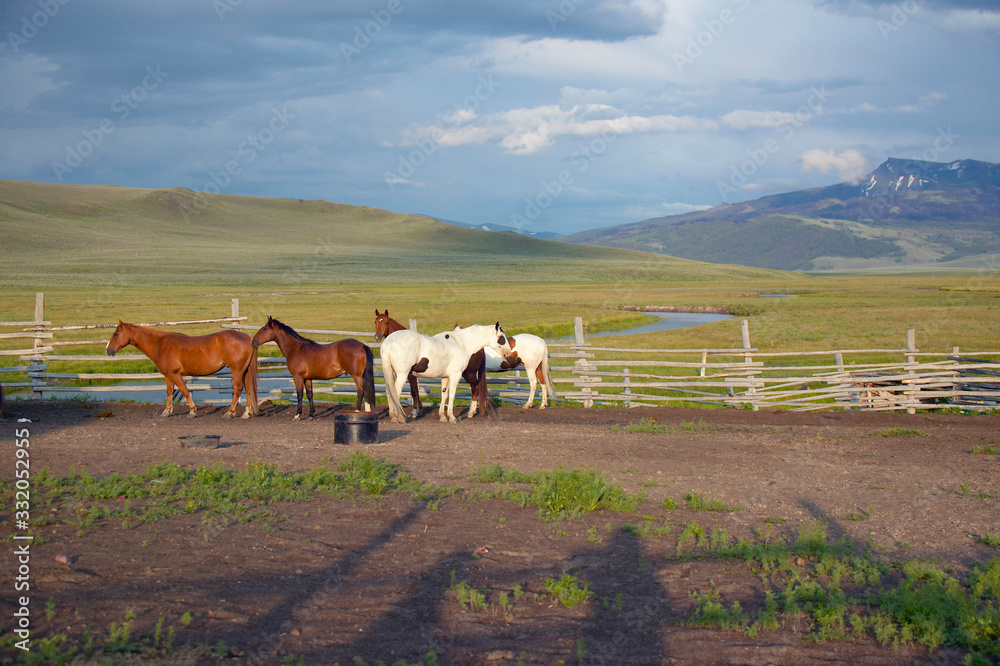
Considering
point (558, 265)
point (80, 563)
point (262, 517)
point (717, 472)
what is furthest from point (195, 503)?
point (558, 265)

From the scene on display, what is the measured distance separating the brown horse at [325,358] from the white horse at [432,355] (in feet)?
1.34

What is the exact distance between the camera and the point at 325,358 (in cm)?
1218

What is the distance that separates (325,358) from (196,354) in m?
2.19

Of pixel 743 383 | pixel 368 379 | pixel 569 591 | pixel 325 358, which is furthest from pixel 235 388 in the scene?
pixel 743 383

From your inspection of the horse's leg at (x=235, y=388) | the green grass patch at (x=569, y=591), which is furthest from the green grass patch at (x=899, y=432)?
the horse's leg at (x=235, y=388)

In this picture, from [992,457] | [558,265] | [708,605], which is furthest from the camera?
[558,265]

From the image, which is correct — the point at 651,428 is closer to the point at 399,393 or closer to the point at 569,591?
the point at 399,393

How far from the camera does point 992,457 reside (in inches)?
379

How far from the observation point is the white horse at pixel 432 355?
11477mm

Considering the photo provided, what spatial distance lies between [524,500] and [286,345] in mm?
6488

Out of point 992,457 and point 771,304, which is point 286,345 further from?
point 771,304

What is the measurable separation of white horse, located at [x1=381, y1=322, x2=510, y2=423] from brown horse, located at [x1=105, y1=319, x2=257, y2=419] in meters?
2.42

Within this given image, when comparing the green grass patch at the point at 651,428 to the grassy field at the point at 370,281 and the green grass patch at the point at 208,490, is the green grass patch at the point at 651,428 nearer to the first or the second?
the green grass patch at the point at 208,490

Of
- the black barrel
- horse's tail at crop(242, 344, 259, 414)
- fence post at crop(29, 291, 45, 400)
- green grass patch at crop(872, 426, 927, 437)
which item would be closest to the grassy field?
fence post at crop(29, 291, 45, 400)
